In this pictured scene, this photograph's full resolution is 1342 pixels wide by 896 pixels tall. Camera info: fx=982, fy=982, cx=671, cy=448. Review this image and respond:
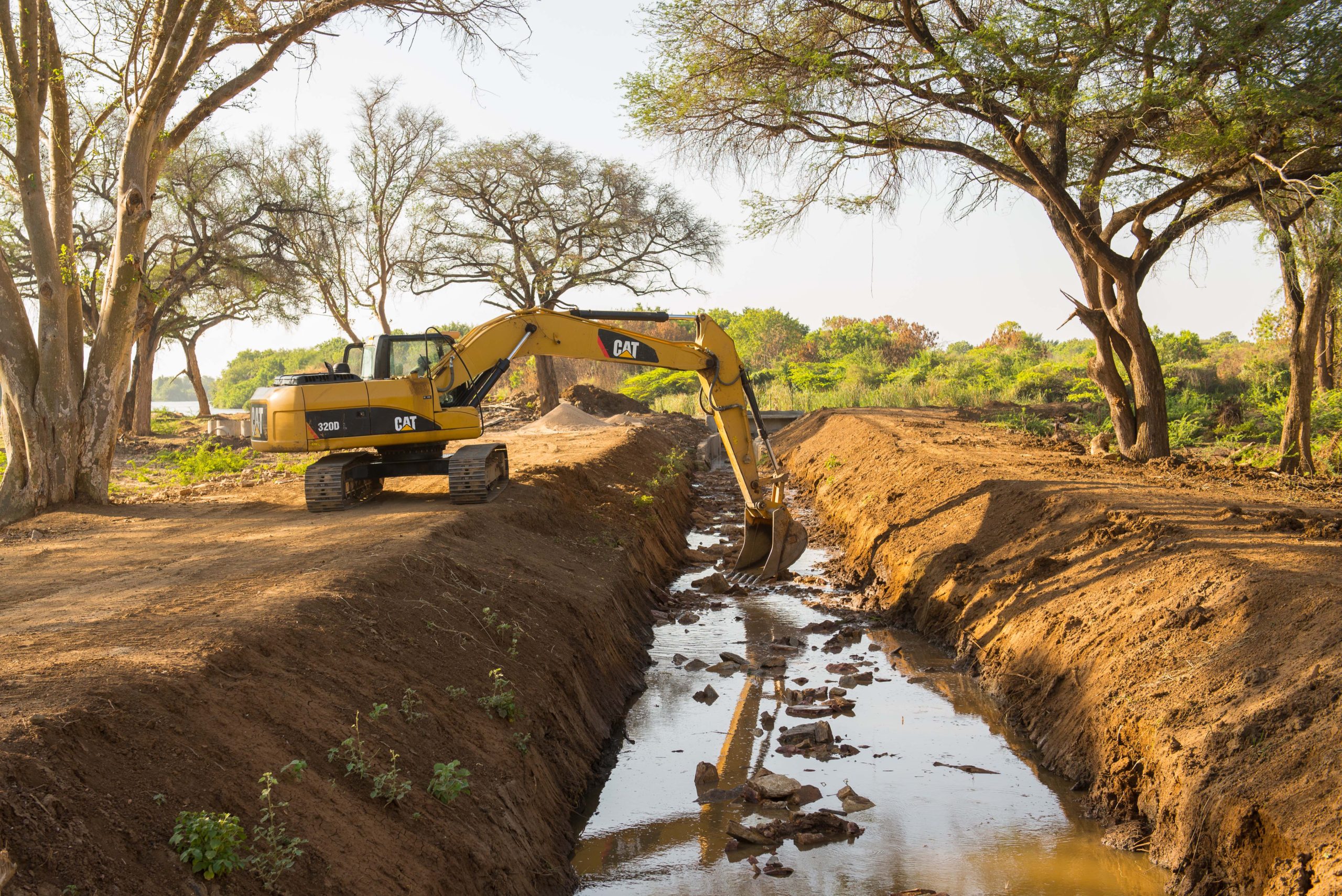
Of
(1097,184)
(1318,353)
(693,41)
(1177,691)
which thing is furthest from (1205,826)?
(1318,353)

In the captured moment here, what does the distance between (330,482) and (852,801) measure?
770 cm

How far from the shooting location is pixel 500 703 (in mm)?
6488

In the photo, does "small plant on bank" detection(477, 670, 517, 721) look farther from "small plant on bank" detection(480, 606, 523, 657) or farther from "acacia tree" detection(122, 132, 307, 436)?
"acacia tree" detection(122, 132, 307, 436)

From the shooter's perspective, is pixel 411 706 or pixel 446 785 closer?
pixel 446 785

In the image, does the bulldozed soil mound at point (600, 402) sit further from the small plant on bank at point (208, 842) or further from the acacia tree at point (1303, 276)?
the small plant on bank at point (208, 842)

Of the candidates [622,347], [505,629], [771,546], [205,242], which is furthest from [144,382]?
[505,629]

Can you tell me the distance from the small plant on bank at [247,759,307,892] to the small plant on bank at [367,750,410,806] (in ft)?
1.86

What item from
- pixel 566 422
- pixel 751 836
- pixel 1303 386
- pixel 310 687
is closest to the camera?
pixel 310 687

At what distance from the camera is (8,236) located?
26922 mm

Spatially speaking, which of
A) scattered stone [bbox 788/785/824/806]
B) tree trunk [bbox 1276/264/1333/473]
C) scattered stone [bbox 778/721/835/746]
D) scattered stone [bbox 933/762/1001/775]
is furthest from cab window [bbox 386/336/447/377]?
tree trunk [bbox 1276/264/1333/473]

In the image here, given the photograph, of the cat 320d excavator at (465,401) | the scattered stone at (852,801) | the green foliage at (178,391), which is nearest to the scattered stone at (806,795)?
the scattered stone at (852,801)

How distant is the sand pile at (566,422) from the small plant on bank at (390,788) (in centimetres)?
2216

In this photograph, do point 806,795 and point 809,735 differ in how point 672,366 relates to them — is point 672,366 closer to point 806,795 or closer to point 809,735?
point 809,735

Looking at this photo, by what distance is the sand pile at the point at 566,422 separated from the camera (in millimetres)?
27562
